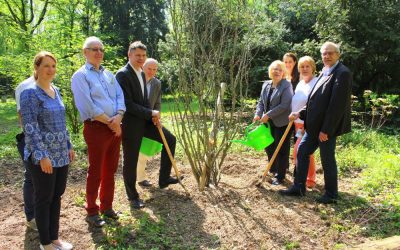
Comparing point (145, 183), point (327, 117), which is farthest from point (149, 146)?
point (327, 117)

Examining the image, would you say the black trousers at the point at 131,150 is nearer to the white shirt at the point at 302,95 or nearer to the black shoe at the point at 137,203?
the black shoe at the point at 137,203

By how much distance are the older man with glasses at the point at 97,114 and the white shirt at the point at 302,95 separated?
7.52ft

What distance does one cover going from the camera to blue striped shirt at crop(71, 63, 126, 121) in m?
3.34

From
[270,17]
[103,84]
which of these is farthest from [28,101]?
[270,17]

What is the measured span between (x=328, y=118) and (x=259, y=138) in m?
1.03

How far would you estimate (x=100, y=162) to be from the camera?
3521 mm

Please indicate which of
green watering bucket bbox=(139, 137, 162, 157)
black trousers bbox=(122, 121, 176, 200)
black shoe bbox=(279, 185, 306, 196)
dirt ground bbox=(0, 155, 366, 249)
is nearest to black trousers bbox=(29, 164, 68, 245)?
dirt ground bbox=(0, 155, 366, 249)

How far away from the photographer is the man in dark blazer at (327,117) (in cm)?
394

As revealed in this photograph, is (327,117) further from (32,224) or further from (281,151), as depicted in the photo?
(32,224)

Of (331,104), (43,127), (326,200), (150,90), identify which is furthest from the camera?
(150,90)

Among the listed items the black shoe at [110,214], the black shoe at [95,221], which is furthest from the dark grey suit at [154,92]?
the black shoe at [95,221]

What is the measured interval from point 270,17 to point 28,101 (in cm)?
898

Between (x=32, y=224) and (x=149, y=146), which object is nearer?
(x=32, y=224)

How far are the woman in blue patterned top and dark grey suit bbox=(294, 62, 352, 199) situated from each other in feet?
8.86
